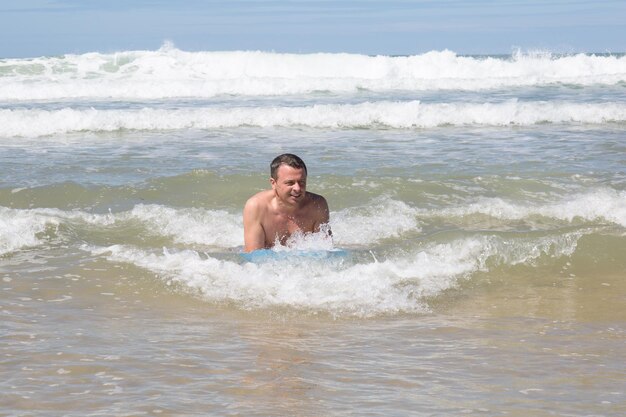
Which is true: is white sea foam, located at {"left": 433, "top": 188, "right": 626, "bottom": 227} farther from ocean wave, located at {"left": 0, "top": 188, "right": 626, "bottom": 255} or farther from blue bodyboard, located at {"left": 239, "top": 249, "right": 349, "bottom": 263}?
blue bodyboard, located at {"left": 239, "top": 249, "right": 349, "bottom": 263}

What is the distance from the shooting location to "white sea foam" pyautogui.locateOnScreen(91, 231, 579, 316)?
17.8 feet

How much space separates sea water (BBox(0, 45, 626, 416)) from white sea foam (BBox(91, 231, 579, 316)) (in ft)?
0.07

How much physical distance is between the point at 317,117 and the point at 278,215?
1103 cm

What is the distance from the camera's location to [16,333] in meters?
4.65

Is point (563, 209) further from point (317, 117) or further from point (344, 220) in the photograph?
point (317, 117)

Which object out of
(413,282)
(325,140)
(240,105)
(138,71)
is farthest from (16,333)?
(138,71)

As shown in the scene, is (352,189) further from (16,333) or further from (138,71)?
(138,71)

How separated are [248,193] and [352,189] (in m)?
1.14

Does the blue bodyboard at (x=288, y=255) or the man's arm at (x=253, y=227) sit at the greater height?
the man's arm at (x=253, y=227)

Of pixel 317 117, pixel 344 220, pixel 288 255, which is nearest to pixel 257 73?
pixel 317 117

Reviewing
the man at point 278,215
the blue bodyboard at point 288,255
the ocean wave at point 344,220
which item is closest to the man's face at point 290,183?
the man at point 278,215

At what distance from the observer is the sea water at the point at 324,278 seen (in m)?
3.78

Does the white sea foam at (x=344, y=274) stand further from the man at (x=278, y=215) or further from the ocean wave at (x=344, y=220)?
the ocean wave at (x=344, y=220)

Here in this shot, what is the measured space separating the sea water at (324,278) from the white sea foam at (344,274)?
0.07 feet
